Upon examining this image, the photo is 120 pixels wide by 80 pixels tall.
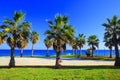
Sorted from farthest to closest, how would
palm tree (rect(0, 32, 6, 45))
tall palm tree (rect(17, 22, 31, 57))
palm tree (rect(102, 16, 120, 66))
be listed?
1. palm tree (rect(102, 16, 120, 66))
2. tall palm tree (rect(17, 22, 31, 57))
3. palm tree (rect(0, 32, 6, 45))

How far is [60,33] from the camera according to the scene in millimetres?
40188

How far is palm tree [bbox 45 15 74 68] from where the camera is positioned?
131ft

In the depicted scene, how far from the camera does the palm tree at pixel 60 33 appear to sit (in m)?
40.1

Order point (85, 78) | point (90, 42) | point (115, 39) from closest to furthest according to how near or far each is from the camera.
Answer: point (85, 78) → point (115, 39) → point (90, 42)

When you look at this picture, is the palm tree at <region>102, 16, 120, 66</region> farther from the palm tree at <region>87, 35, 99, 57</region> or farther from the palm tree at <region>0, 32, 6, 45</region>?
the palm tree at <region>87, 35, 99, 57</region>

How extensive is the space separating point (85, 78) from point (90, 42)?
81.7 m

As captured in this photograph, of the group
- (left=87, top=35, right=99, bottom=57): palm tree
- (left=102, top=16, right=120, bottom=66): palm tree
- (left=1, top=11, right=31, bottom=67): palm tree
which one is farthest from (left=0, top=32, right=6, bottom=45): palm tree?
(left=87, top=35, right=99, bottom=57): palm tree

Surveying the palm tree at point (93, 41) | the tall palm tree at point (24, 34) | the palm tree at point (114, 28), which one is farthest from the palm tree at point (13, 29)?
the palm tree at point (93, 41)

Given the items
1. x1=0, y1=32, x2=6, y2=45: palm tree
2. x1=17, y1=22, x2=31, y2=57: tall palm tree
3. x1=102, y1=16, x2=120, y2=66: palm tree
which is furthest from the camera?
x1=102, y1=16, x2=120, y2=66: palm tree

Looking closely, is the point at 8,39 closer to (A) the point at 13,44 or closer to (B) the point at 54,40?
(A) the point at 13,44

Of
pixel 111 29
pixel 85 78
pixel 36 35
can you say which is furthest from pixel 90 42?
pixel 85 78

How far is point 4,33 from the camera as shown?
129 feet

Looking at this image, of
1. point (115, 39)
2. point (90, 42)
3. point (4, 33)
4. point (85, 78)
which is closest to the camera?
point (85, 78)

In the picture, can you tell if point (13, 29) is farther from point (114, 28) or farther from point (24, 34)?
point (114, 28)
